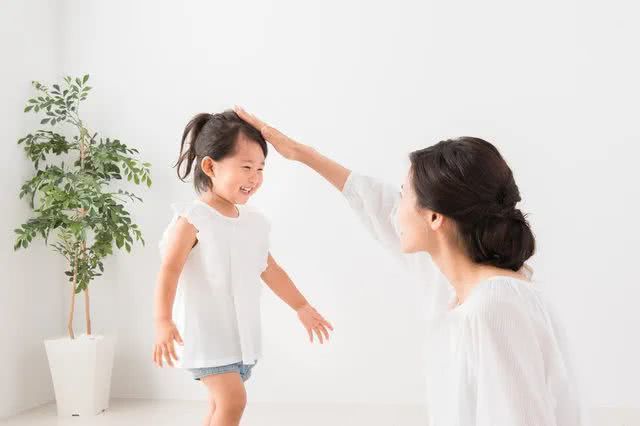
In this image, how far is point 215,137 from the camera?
2.16 metres

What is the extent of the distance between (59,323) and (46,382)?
11.5 inches

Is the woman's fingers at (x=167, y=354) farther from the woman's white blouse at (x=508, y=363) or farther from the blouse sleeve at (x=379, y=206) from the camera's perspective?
the woman's white blouse at (x=508, y=363)

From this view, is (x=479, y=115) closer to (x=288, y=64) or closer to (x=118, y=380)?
(x=288, y=64)

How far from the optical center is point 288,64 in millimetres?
3463

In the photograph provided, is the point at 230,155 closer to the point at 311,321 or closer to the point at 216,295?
the point at 216,295

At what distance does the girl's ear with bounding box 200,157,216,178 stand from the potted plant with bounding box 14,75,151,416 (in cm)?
118

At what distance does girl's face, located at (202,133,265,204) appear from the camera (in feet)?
7.05

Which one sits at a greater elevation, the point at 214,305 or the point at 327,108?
the point at 327,108

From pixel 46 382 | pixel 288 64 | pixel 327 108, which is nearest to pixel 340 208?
pixel 327 108

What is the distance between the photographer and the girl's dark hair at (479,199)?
4.31 feet

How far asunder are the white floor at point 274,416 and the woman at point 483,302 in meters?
1.66

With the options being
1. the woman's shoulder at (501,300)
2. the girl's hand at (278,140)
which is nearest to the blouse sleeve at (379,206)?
the girl's hand at (278,140)

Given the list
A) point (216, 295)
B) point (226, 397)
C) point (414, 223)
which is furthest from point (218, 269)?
point (414, 223)

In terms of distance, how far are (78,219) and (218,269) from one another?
1.33 m
